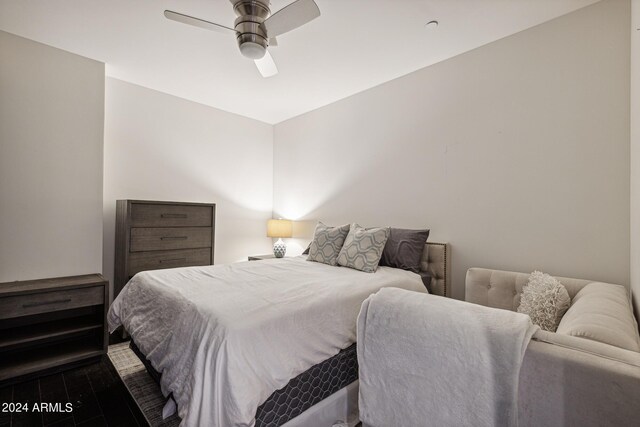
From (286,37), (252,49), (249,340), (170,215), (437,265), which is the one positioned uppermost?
(286,37)

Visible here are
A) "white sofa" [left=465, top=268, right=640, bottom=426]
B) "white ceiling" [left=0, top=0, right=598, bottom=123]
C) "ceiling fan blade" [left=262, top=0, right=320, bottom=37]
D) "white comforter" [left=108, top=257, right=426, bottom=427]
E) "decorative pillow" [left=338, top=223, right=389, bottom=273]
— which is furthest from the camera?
"decorative pillow" [left=338, top=223, right=389, bottom=273]

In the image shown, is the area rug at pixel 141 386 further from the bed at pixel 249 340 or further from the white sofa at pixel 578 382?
the white sofa at pixel 578 382

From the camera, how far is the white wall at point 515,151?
6.11ft

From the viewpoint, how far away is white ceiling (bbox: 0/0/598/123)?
6.51ft

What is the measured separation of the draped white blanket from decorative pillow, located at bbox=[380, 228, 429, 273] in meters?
1.51

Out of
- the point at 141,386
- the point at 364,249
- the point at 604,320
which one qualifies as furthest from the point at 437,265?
the point at 141,386

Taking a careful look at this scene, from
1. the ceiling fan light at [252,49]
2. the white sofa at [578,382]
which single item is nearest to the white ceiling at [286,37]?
the ceiling fan light at [252,49]

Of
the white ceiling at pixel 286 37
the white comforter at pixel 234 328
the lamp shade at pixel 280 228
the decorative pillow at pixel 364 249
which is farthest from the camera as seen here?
the lamp shade at pixel 280 228

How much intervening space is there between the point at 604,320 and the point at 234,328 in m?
1.38

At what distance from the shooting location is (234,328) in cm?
125

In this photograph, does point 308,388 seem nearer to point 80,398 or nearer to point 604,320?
point 604,320

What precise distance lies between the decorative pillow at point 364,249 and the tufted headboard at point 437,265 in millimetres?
411

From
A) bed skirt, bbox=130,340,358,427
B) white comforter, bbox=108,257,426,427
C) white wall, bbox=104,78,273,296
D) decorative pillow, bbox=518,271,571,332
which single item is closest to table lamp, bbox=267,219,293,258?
white wall, bbox=104,78,273,296

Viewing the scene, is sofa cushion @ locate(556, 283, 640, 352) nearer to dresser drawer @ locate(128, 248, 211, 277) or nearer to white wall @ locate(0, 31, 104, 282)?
dresser drawer @ locate(128, 248, 211, 277)
